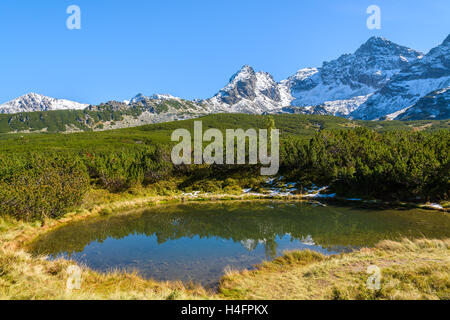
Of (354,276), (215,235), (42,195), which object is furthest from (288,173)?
(354,276)

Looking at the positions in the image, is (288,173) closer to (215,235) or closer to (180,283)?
(215,235)

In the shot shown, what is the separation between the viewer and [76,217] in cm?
3556

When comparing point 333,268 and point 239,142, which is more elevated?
point 239,142

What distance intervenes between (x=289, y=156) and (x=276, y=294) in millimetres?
56783

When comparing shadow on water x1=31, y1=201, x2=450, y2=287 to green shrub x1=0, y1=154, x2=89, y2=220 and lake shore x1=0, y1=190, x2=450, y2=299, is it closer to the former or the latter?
lake shore x1=0, y1=190, x2=450, y2=299

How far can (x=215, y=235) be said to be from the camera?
1162 inches

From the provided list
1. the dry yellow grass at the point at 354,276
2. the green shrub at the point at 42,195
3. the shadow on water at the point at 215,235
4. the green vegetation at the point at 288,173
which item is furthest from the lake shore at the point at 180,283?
the green vegetation at the point at 288,173

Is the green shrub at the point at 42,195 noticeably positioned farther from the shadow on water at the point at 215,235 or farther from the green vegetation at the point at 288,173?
the shadow on water at the point at 215,235

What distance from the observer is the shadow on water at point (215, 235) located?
832 inches
